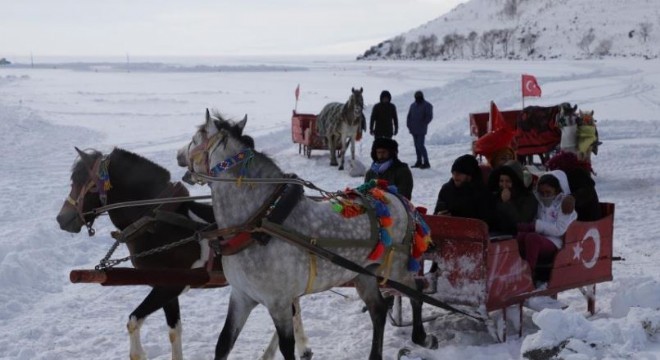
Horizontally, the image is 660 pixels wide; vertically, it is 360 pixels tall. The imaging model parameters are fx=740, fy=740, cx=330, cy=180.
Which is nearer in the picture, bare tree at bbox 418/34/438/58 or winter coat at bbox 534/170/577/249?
winter coat at bbox 534/170/577/249

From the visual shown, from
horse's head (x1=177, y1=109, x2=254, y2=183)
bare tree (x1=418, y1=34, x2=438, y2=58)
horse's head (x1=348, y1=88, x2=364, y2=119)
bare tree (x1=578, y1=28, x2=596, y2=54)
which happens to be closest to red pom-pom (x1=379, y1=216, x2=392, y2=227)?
horse's head (x1=177, y1=109, x2=254, y2=183)

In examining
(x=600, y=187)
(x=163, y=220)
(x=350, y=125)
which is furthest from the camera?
(x=350, y=125)

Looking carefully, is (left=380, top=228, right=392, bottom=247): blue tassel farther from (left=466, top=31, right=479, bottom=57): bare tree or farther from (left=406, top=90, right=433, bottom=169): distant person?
(left=466, top=31, right=479, bottom=57): bare tree

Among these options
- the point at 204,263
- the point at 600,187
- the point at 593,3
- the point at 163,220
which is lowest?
the point at 600,187

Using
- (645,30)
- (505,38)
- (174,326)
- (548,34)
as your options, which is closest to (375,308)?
(174,326)

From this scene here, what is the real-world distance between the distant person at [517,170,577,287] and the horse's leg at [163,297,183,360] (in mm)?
2823

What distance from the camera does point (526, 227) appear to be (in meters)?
6.24

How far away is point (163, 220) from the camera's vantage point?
5.23 metres

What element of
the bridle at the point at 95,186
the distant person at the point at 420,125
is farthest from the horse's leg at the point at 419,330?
the distant person at the point at 420,125

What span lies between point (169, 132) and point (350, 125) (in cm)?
932

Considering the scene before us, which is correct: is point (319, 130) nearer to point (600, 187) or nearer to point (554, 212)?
point (600, 187)

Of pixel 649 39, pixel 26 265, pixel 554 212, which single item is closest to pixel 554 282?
pixel 554 212

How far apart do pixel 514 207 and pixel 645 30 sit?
4541 inches

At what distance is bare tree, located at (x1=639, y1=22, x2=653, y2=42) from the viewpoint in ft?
354
